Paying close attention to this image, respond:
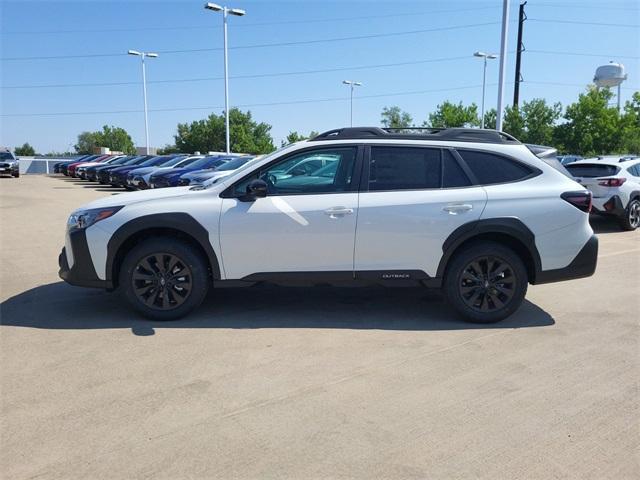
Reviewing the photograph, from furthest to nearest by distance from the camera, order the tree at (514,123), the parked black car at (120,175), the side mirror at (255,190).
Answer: the tree at (514,123)
the parked black car at (120,175)
the side mirror at (255,190)

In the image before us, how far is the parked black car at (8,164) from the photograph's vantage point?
3325cm

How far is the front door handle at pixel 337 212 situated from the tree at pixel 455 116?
46732 millimetres

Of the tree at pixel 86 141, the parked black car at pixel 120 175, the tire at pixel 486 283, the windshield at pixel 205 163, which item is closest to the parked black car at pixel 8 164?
the parked black car at pixel 120 175

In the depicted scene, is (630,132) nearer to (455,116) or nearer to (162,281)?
(455,116)

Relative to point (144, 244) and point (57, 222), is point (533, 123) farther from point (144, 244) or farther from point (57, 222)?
point (144, 244)

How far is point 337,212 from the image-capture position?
521cm

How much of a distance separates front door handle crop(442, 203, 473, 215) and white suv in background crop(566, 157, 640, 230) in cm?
794

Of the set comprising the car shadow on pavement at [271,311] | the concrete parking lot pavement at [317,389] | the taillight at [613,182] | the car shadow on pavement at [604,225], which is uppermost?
the taillight at [613,182]

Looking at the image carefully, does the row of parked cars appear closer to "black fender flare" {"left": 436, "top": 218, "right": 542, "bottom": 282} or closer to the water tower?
"black fender flare" {"left": 436, "top": 218, "right": 542, "bottom": 282}

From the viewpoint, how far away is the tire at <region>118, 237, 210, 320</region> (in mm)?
5258

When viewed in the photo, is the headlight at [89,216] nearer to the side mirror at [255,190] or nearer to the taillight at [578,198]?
the side mirror at [255,190]

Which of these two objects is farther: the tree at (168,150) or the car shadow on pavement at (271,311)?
Result: the tree at (168,150)

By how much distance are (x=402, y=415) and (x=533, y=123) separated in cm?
4296

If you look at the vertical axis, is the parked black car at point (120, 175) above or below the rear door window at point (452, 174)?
below
